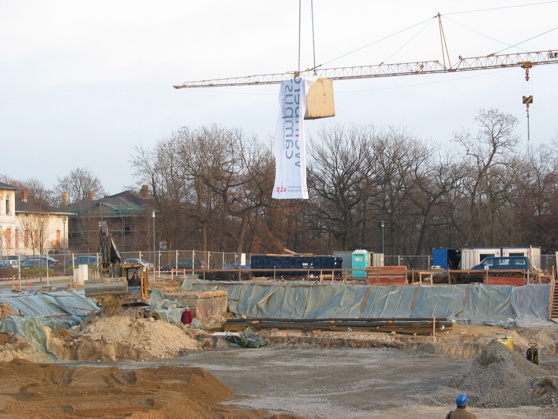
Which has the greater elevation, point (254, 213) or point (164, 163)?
point (164, 163)

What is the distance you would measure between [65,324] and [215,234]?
40552 millimetres

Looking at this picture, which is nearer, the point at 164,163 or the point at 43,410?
the point at 43,410

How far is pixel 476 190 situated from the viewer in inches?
2874

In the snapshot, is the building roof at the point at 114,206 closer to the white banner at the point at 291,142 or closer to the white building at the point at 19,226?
the white building at the point at 19,226

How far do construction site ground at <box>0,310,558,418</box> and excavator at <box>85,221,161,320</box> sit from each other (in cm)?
116

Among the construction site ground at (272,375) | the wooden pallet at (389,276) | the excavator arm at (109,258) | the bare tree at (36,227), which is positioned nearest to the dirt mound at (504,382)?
the construction site ground at (272,375)

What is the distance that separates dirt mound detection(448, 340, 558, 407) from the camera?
1784cm

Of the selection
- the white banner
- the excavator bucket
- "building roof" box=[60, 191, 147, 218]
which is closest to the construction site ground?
the excavator bucket

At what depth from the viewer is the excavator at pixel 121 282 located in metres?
30.2

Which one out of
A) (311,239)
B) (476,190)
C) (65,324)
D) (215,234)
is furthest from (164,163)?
(65,324)

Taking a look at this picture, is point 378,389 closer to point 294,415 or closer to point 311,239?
point 294,415

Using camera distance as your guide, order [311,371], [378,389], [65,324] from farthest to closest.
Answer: [65,324] → [311,371] → [378,389]

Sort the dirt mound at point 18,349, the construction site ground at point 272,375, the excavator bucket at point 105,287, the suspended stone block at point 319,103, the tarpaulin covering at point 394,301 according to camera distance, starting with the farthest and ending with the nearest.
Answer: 1. the suspended stone block at point 319,103
2. the tarpaulin covering at point 394,301
3. the excavator bucket at point 105,287
4. the dirt mound at point 18,349
5. the construction site ground at point 272,375

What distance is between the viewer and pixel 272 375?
23359 mm
